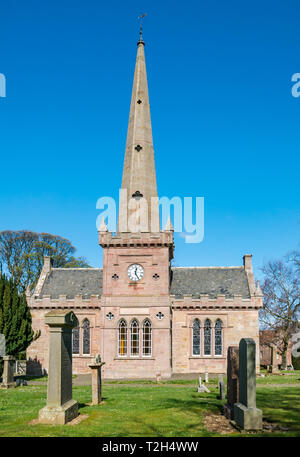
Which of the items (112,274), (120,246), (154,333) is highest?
(120,246)

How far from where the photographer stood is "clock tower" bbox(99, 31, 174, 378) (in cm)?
3334

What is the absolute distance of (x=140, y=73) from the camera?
1499 inches

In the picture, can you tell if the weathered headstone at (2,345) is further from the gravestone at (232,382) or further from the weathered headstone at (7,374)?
the gravestone at (232,382)

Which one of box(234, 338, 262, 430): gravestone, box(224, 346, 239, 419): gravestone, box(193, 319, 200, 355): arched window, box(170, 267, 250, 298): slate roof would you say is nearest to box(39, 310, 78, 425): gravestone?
box(224, 346, 239, 419): gravestone

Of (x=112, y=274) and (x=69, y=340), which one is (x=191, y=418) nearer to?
(x=69, y=340)

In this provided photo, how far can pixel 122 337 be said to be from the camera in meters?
34.0

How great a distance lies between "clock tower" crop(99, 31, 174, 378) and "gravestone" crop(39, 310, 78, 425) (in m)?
20.7

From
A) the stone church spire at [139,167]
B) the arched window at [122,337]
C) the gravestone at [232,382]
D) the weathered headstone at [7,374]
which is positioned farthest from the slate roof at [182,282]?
the gravestone at [232,382]

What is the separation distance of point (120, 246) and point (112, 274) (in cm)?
226

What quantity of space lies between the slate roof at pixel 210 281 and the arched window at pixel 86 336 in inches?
295

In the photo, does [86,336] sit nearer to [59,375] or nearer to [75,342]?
[75,342]

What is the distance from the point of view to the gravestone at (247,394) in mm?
10719

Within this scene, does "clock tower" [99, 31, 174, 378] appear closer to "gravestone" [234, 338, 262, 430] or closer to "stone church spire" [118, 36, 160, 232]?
"stone church spire" [118, 36, 160, 232]

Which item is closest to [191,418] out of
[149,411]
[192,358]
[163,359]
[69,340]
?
[149,411]
